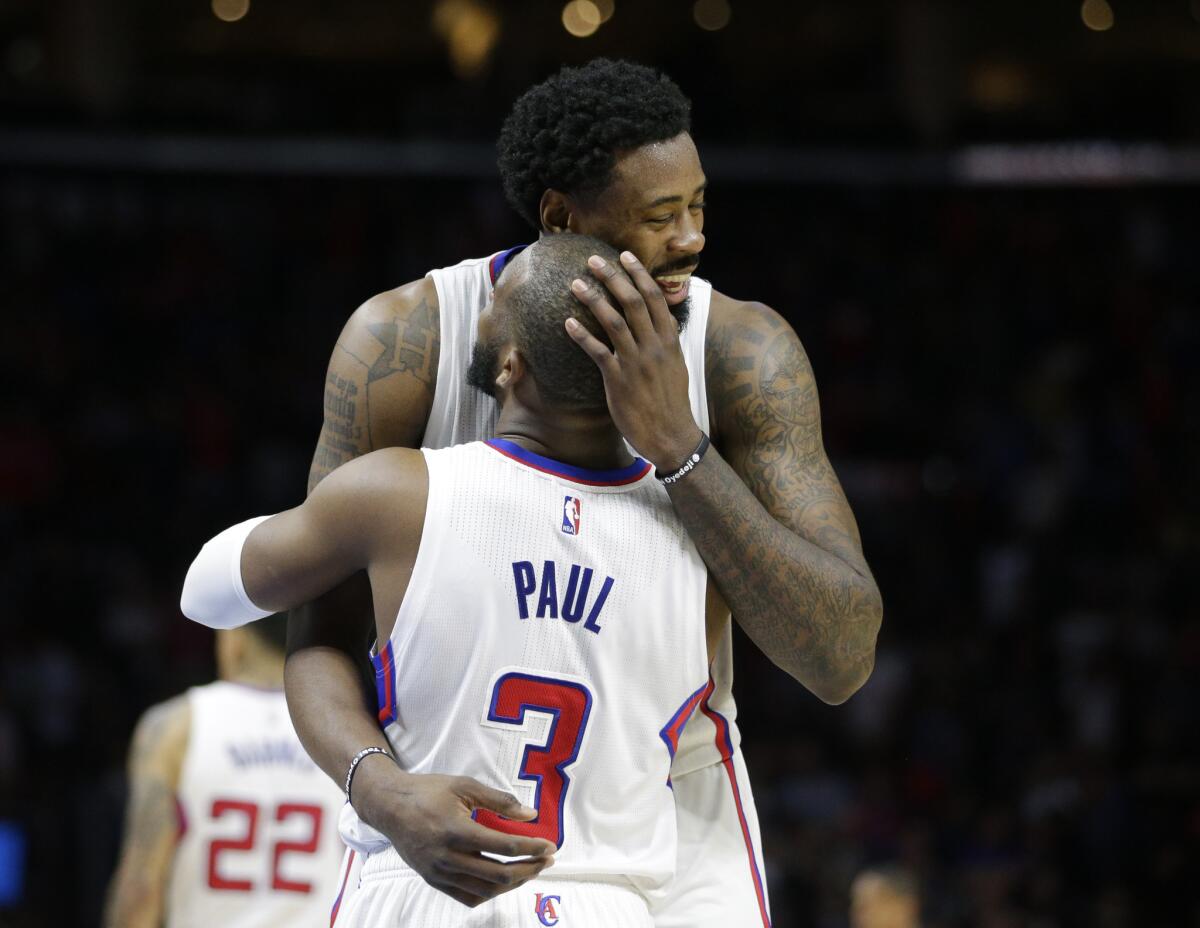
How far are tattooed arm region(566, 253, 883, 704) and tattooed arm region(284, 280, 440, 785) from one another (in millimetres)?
559

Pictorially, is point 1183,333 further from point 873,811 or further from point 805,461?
point 805,461

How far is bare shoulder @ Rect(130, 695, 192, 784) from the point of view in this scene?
4.84 meters

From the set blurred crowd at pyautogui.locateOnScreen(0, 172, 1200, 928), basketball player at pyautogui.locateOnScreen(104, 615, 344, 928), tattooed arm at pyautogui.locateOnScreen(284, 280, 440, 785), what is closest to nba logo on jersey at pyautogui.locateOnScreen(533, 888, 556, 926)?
tattooed arm at pyautogui.locateOnScreen(284, 280, 440, 785)

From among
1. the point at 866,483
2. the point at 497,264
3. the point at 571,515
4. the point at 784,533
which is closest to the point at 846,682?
the point at 784,533

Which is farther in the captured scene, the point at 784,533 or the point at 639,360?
the point at 784,533

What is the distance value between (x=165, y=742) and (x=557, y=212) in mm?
2577

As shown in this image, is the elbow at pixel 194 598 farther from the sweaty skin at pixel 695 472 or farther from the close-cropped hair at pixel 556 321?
the close-cropped hair at pixel 556 321

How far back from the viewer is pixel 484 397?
304 cm

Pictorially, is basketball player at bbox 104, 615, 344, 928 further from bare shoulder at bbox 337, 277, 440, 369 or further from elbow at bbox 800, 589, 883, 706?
elbow at bbox 800, 589, 883, 706

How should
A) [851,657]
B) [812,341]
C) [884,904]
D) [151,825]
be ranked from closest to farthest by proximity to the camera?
[851,657] < [151,825] < [884,904] < [812,341]

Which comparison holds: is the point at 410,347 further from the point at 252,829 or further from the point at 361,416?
the point at 252,829

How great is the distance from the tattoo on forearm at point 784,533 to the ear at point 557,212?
0.39m

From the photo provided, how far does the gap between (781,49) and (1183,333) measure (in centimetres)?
525

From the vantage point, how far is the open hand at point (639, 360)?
249 cm
